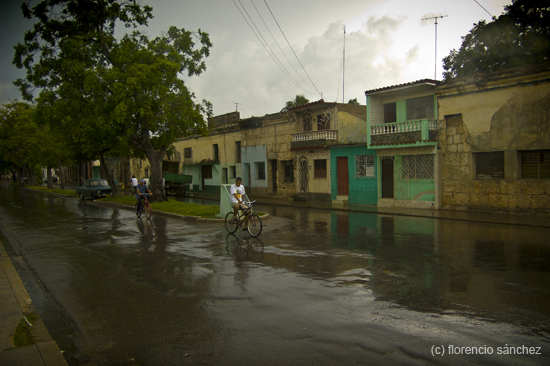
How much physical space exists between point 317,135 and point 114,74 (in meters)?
13.9

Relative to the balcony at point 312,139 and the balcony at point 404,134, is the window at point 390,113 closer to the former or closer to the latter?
the balcony at point 404,134

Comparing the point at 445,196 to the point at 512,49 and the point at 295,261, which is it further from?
the point at 295,261

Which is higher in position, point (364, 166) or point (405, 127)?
point (405, 127)

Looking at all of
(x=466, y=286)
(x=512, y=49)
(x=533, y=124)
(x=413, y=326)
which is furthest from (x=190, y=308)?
(x=512, y=49)

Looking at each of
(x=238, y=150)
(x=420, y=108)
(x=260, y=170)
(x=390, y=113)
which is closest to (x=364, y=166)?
(x=390, y=113)

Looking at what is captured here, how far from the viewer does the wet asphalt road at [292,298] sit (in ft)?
13.4

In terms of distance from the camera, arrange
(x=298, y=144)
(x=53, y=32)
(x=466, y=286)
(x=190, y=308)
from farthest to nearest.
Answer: (x=298, y=144)
(x=53, y=32)
(x=466, y=286)
(x=190, y=308)

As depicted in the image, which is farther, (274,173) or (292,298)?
(274,173)

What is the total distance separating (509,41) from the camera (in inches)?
1025

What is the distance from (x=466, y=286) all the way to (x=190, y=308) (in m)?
4.43

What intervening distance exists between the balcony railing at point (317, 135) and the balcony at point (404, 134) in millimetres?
3969

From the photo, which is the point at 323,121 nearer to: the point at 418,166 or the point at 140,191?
the point at 418,166

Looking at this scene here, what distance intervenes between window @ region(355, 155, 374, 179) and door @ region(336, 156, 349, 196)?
1.14 m

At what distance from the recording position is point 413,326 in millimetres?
4656
